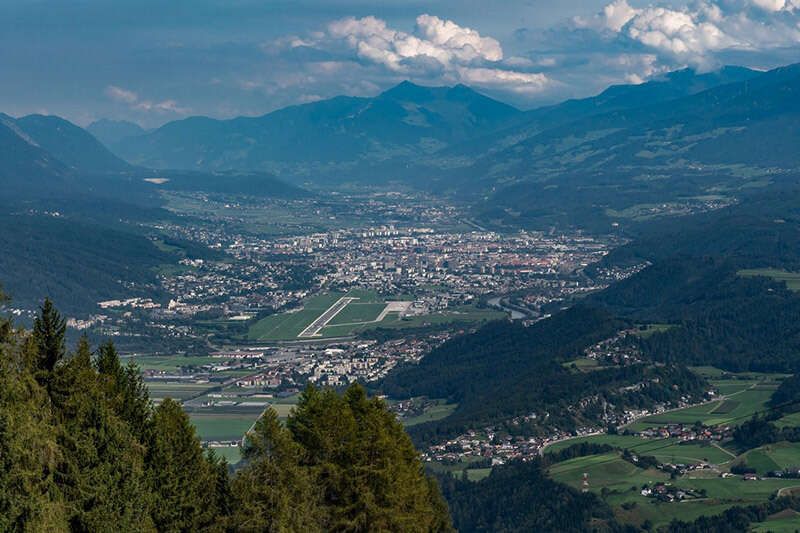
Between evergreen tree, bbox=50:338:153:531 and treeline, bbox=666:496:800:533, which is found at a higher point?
evergreen tree, bbox=50:338:153:531

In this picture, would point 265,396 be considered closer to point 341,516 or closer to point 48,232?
point 341,516

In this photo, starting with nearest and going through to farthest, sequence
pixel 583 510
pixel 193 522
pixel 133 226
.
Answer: pixel 193 522 < pixel 583 510 < pixel 133 226

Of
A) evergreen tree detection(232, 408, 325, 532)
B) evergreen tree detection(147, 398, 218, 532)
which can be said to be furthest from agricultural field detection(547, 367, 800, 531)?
evergreen tree detection(147, 398, 218, 532)

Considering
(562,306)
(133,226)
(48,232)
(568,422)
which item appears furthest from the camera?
(133,226)

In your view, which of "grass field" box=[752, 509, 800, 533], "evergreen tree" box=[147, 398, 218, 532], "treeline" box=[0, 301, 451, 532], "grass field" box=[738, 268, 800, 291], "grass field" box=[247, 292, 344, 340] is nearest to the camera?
"treeline" box=[0, 301, 451, 532]

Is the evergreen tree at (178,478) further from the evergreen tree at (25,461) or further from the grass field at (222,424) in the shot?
the grass field at (222,424)

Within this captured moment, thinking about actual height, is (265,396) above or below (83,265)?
below

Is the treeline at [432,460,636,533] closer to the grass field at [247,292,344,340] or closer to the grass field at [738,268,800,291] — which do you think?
the grass field at [247,292,344,340]

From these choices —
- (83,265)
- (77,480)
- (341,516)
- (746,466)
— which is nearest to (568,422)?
(746,466)
